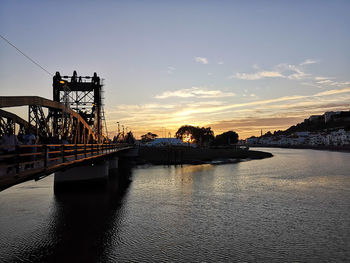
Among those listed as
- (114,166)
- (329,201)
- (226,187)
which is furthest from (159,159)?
(329,201)

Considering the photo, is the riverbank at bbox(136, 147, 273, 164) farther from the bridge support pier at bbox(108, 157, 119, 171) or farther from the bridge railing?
the bridge railing

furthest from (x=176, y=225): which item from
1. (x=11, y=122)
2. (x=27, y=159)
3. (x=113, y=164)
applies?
(x=113, y=164)

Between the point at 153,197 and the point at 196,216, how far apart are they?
8884 mm

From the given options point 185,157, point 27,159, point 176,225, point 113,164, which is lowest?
point 176,225

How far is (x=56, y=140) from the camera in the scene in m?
22.0

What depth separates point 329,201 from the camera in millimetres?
28125

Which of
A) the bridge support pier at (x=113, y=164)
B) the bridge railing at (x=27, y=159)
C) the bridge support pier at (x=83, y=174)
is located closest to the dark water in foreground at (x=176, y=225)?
the bridge support pier at (x=83, y=174)

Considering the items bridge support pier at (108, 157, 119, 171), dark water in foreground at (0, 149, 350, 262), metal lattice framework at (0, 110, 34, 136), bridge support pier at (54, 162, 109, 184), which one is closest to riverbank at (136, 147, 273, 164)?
bridge support pier at (108, 157, 119, 171)

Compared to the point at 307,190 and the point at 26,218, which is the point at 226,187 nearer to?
the point at 307,190

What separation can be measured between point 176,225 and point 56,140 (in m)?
10.7

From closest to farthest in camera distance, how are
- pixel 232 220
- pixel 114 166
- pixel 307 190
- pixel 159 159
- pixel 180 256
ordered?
pixel 180 256
pixel 232 220
pixel 307 190
pixel 114 166
pixel 159 159

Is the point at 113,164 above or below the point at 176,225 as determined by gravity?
above

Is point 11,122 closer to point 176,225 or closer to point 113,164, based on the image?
point 176,225

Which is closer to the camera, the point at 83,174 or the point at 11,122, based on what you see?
the point at 11,122
